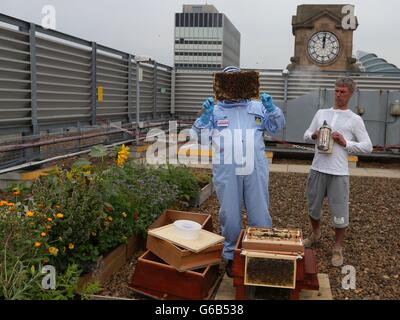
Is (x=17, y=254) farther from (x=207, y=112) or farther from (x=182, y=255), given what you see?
(x=207, y=112)

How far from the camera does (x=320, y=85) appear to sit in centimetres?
1620

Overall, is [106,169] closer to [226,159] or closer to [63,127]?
[226,159]

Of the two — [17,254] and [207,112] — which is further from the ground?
[207,112]

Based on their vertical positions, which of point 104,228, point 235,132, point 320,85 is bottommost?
point 104,228

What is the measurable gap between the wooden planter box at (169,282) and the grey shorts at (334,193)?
62.1 inches

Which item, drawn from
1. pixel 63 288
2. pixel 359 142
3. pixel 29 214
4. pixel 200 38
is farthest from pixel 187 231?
pixel 200 38

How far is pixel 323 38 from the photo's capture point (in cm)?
2609

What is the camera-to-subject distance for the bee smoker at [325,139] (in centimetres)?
470

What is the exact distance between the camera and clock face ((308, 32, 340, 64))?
84.9ft

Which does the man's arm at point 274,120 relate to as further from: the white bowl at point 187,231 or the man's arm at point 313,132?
the white bowl at point 187,231

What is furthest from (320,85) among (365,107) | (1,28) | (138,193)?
(138,193)

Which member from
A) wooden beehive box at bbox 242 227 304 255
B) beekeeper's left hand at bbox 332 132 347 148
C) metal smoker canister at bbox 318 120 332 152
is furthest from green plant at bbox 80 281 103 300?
beekeeper's left hand at bbox 332 132 347 148

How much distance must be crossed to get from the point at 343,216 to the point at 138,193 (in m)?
2.15

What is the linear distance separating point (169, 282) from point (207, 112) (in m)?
1.63
